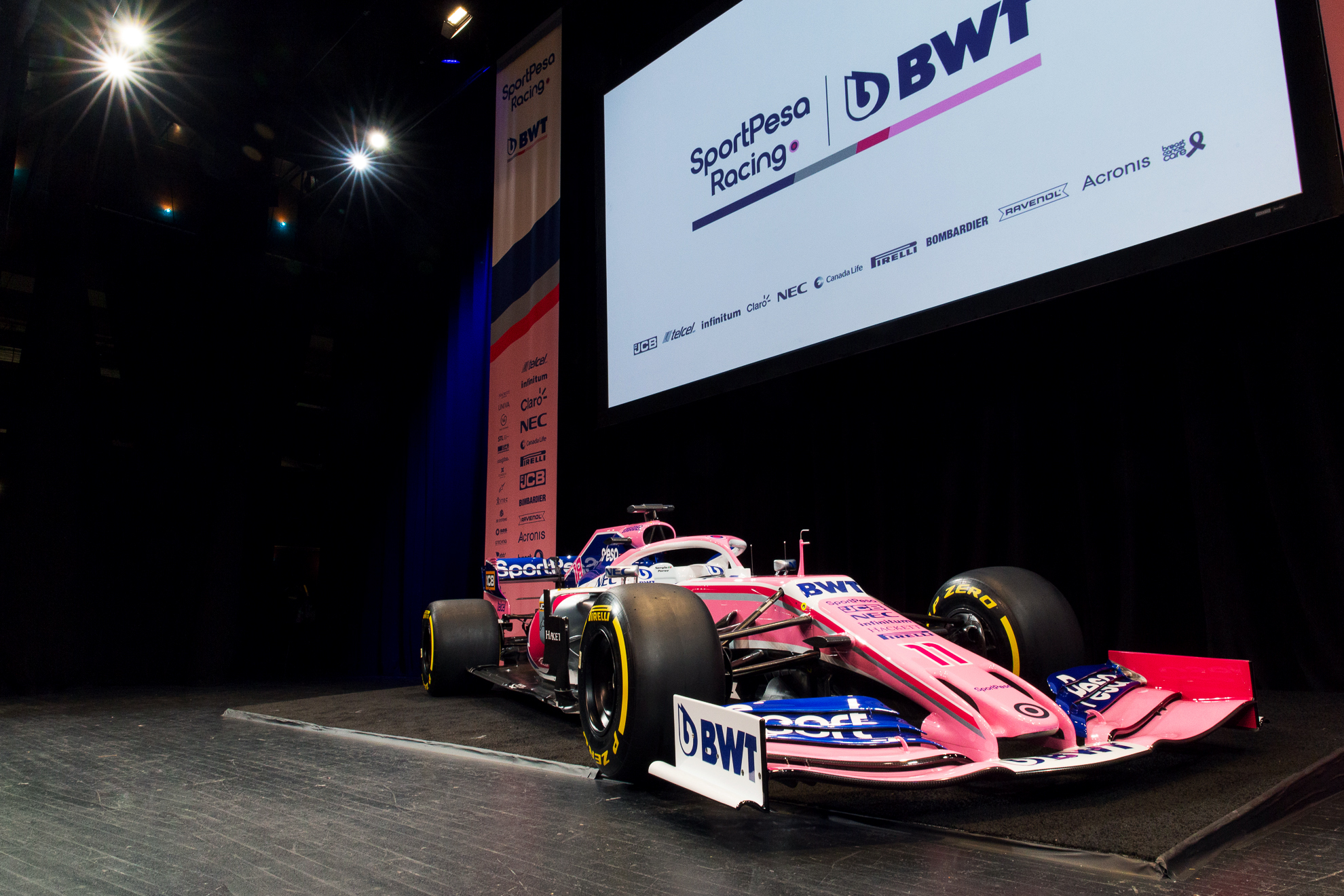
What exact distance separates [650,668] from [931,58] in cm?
321

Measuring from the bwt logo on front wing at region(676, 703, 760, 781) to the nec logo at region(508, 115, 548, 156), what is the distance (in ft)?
19.8

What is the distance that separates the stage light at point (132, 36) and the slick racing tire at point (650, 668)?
651cm

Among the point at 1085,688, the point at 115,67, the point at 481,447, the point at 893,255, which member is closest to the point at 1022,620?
the point at 1085,688

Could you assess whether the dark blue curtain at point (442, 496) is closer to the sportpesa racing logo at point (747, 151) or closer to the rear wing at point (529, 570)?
the rear wing at point (529, 570)

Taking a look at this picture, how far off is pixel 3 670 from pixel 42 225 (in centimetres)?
388

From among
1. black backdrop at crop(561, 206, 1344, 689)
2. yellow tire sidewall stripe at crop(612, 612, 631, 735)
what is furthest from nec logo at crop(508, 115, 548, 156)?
yellow tire sidewall stripe at crop(612, 612, 631, 735)

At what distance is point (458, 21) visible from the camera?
6.72m

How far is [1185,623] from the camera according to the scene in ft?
12.9

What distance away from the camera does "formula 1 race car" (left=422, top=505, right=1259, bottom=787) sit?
204 centimetres

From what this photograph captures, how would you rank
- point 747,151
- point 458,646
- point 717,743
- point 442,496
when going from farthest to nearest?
point 442,496 < point 458,646 < point 747,151 < point 717,743

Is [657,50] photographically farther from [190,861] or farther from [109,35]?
[190,861]

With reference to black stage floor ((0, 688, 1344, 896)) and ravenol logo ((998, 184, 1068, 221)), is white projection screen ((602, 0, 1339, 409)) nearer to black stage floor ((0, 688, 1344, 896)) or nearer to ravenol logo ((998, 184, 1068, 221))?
ravenol logo ((998, 184, 1068, 221))

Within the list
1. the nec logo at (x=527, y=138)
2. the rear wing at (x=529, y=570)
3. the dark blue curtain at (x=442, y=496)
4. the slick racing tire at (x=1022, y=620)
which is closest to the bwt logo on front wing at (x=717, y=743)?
the slick racing tire at (x=1022, y=620)

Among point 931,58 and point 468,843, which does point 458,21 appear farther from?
point 468,843
